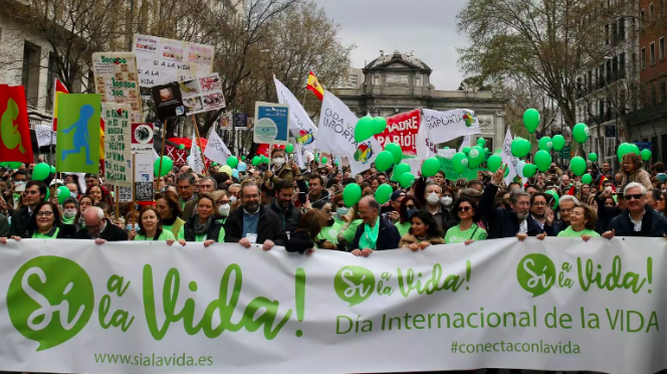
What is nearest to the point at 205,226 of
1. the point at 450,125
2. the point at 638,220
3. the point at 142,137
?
the point at 638,220

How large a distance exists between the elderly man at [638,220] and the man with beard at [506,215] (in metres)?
0.74

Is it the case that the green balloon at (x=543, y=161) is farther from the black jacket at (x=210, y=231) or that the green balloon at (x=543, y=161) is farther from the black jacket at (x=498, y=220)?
the black jacket at (x=210, y=231)

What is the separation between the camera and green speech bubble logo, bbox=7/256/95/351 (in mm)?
6000

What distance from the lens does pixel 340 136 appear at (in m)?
13.6

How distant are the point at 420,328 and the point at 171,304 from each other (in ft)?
6.10

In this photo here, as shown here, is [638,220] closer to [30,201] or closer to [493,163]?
[30,201]

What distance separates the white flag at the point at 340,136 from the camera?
43.8ft

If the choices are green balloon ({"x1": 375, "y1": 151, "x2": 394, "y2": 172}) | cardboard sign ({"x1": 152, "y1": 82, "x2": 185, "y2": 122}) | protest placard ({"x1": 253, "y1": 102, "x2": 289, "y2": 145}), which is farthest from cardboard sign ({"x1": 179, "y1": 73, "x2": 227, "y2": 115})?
green balloon ({"x1": 375, "y1": 151, "x2": 394, "y2": 172})

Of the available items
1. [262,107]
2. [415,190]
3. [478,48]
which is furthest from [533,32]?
[415,190]

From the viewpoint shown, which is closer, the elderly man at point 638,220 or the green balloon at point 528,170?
the elderly man at point 638,220

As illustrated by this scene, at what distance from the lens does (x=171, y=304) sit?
6.04 m

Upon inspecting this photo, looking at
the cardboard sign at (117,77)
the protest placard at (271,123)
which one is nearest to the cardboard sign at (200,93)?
the protest placard at (271,123)

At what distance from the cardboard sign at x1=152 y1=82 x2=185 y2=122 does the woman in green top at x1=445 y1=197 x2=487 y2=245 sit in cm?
482

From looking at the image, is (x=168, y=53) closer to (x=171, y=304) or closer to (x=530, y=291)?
(x=171, y=304)
